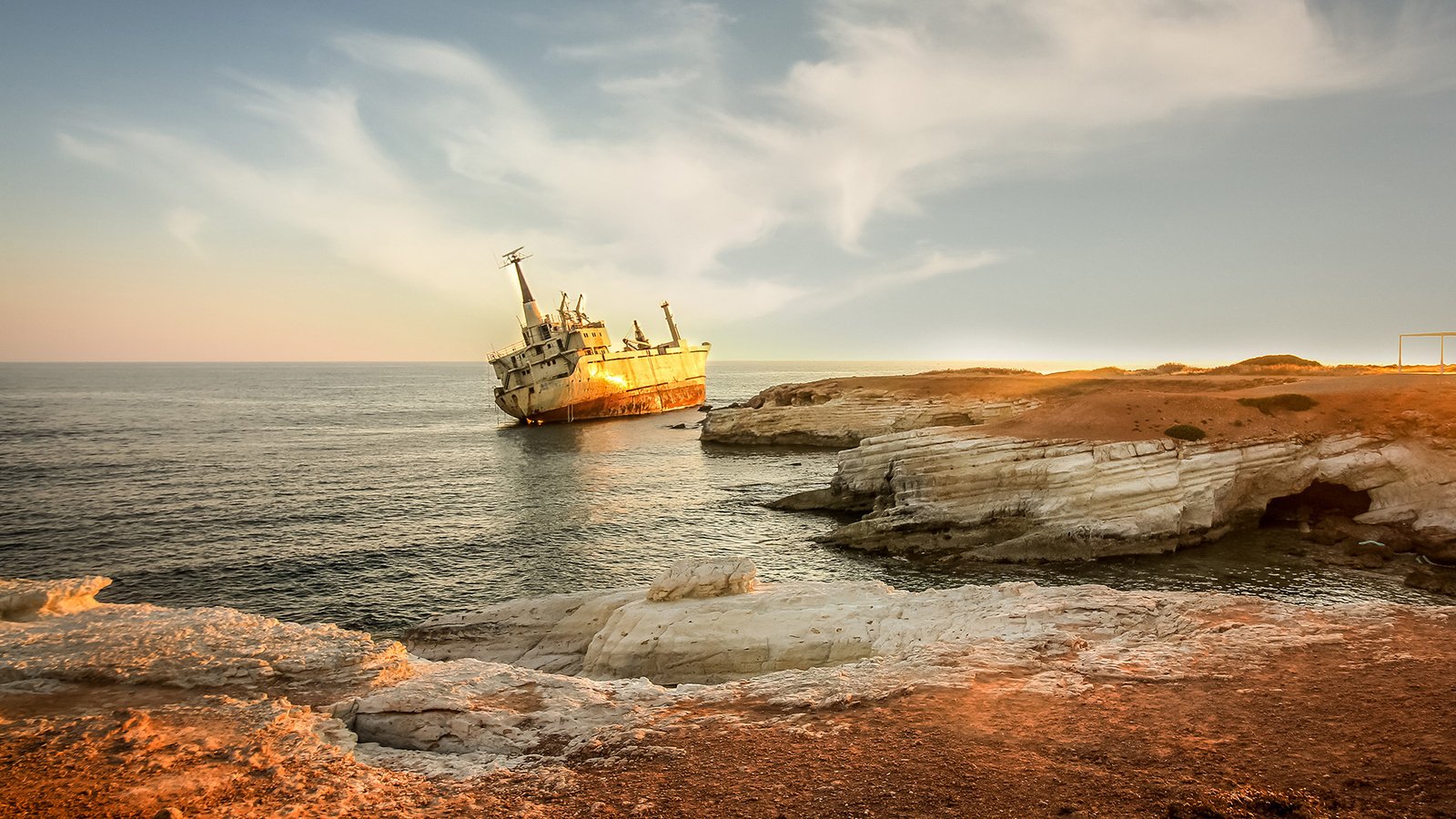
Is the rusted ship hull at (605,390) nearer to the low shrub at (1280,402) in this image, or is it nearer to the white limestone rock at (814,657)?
the low shrub at (1280,402)

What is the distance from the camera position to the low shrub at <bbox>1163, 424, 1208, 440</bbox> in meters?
28.8

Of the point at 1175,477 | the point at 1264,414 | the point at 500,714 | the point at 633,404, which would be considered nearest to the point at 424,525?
the point at 500,714

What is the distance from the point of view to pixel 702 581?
648 inches

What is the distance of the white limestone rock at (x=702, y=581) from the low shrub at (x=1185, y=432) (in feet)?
70.0

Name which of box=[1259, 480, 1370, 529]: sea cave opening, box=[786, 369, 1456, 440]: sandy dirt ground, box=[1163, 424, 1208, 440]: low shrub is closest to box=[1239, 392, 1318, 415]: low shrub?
box=[786, 369, 1456, 440]: sandy dirt ground

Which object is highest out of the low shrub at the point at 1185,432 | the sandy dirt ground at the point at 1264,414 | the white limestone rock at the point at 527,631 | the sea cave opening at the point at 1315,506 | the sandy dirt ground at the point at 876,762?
the sandy dirt ground at the point at 1264,414

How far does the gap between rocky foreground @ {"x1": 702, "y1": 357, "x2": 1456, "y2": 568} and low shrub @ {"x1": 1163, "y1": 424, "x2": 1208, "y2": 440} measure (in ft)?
0.22

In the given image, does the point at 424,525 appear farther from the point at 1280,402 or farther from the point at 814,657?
the point at 1280,402

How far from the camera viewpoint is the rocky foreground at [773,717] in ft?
24.2

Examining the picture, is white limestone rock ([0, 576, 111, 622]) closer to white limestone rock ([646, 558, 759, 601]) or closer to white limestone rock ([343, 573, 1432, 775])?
white limestone rock ([343, 573, 1432, 775])

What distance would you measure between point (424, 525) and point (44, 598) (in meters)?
21.3

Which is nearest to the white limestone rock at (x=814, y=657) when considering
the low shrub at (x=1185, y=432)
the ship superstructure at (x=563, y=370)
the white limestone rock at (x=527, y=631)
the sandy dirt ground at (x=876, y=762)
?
the sandy dirt ground at (x=876, y=762)

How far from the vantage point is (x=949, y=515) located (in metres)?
27.9

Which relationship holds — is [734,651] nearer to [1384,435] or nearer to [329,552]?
[329,552]
